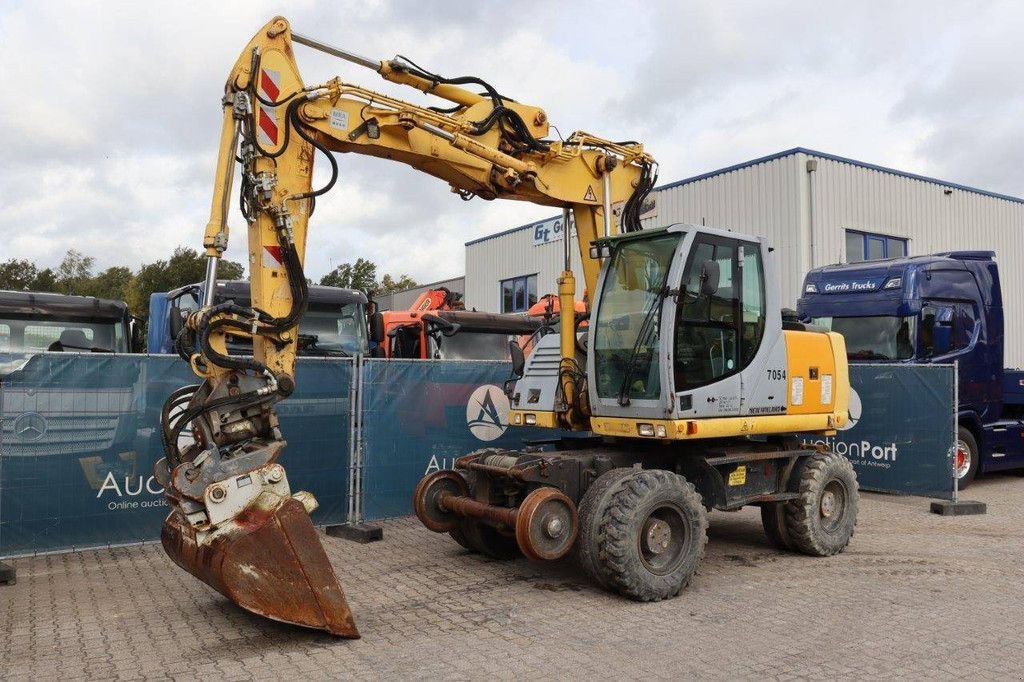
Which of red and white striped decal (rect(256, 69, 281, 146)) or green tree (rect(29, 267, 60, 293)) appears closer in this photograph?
red and white striped decal (rect(256, 69, 281, 146))

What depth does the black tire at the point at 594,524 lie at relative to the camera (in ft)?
19.4

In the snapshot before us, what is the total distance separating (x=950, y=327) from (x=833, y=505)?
4.86 m

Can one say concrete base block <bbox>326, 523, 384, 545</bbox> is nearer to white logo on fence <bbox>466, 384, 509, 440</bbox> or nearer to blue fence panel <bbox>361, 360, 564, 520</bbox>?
blue fence panel <bbox>361, 360, 564, 520</bbox>

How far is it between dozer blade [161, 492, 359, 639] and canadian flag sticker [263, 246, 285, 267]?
1572 mm

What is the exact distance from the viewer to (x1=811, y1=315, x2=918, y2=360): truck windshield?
1117cm

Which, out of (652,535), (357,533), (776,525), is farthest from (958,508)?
(357,533)

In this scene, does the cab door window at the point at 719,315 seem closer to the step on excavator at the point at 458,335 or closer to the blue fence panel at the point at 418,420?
the blue fence panel at the point at 418,420

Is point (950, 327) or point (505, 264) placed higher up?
point (505, 264)

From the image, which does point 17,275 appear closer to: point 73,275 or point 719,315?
point 73,275

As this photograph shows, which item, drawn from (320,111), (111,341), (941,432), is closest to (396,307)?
(111,341)

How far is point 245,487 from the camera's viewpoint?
4941 millimetres

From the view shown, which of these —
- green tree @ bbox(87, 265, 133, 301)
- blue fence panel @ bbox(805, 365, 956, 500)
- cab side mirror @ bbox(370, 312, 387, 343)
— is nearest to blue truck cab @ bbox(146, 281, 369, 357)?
cab side mirror @ bbox(370, 312, 387, 343)

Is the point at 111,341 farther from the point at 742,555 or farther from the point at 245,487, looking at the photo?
the point at 742,555

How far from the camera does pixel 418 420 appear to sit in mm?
9008
